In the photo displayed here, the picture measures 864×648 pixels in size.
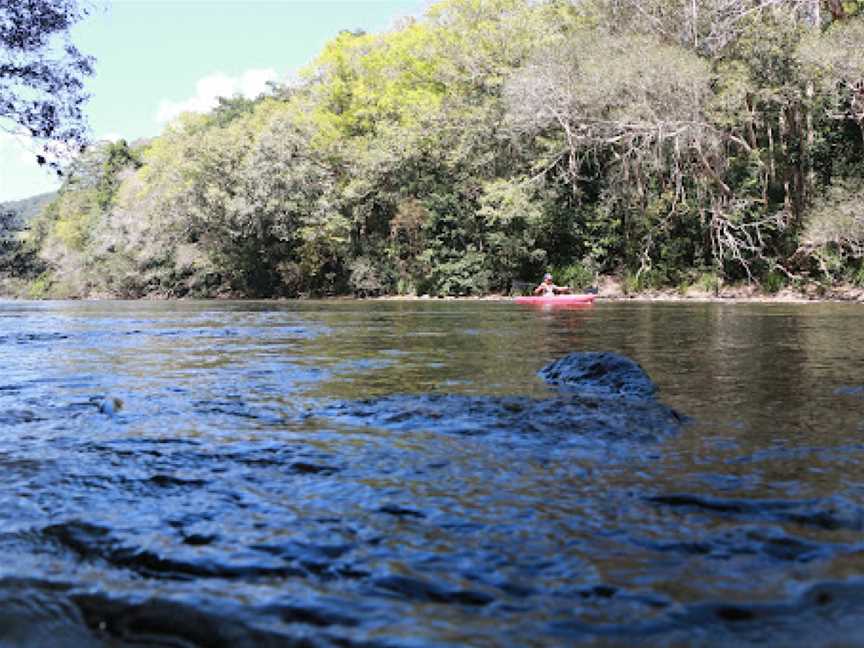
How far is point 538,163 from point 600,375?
24.8 metres

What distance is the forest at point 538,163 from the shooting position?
82.7 ft

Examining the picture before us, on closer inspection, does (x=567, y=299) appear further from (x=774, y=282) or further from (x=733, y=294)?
(x=774, y=282)

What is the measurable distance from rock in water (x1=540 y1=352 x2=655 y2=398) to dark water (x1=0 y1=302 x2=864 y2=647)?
266 mm

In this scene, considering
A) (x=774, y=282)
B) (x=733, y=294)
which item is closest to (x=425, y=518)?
(x=774, y=282)

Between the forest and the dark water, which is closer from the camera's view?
the dark water

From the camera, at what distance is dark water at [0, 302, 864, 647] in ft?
6.43

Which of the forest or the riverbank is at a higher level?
the forest

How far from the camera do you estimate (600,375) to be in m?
6.11

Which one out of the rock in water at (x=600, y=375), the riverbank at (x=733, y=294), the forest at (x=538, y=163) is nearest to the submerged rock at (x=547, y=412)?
the rock in water at (x=600, y=375)

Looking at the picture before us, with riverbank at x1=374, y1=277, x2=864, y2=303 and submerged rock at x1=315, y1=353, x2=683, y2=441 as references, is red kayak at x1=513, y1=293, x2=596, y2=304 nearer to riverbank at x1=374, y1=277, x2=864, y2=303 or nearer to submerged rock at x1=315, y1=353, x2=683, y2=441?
riverbank at x1=374, y1=277, x2=864, y2=303

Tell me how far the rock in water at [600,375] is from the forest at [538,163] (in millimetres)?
13335

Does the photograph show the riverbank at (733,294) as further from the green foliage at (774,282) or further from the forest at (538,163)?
the forest at (538,163)

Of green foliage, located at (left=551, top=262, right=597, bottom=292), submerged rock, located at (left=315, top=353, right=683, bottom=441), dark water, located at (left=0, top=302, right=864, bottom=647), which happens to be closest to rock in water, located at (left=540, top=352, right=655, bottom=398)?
submerged rock, located at (left=315, top=353, right=683, bottom=441)

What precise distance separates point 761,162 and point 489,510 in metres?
27.9
